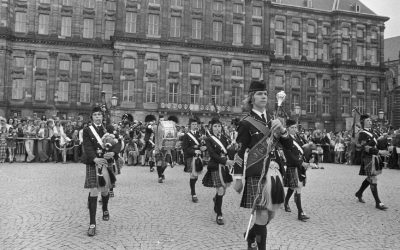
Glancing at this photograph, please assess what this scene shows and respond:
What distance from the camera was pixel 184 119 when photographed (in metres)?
45.6

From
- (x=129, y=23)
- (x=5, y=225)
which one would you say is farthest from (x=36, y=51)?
(x=5, y=225)

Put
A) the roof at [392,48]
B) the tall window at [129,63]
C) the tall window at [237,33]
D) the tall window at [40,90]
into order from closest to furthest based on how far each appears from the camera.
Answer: the tall window at [129,63], the tall window at [40,90], the tall window at [237,33], the roof at [392,48]

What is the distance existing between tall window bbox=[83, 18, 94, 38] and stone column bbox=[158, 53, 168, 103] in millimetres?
10291

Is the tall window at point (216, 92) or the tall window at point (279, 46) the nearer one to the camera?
the tall window at point (216, 92)

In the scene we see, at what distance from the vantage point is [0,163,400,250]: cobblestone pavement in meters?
6.34

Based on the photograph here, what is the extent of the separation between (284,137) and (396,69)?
7605cm

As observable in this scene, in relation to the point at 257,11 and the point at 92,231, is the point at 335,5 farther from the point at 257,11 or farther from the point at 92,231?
the point at 92,231

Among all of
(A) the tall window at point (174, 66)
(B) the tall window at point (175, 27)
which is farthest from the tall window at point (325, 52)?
(A) the tall window at point (174, 66)

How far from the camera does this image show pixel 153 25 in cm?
4600

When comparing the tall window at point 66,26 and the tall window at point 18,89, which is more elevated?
the tall window at point 66,26

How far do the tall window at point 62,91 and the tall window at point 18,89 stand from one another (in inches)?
162

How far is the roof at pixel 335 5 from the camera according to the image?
58.4 meters

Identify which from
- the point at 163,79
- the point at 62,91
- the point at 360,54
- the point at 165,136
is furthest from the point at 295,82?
the point at 165,136

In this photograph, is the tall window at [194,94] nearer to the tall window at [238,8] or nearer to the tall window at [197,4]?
the tall window at [197,4]
